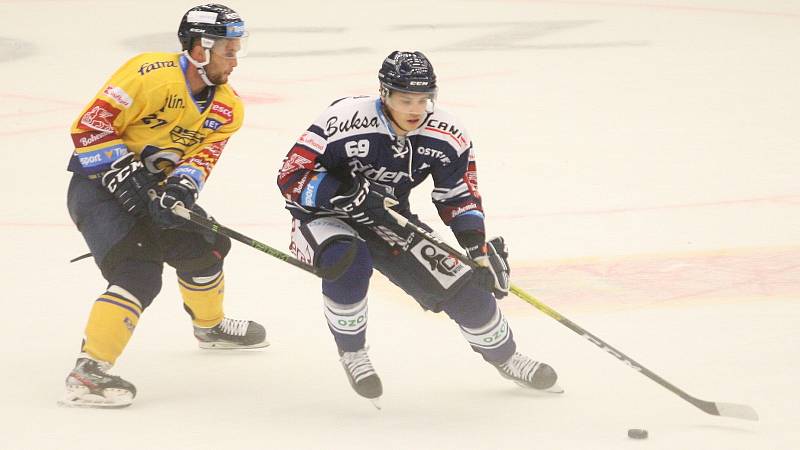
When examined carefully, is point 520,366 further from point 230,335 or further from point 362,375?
point 230,335

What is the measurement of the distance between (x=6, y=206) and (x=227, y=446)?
2.89m

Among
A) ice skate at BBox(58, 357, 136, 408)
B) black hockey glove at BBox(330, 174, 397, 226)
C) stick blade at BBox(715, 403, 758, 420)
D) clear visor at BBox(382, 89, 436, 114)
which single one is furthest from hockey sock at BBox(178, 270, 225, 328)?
stick blade at BBox(715, 403, 758, 420)

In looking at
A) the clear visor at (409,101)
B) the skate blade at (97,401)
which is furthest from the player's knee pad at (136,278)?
the clear visor at (409,101)

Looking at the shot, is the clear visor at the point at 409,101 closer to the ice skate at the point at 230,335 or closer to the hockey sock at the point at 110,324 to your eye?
the hockey sock at the point at 110,324

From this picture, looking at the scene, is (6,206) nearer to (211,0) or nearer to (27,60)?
(27,60)

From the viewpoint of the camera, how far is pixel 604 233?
17.8ft

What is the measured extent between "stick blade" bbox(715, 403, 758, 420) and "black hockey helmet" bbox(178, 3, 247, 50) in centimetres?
176

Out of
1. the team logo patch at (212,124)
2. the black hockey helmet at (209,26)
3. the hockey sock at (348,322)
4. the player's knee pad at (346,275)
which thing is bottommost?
the hockey sock at (348,322)

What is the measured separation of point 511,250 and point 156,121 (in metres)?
1.85

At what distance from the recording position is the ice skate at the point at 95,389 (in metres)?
3.57

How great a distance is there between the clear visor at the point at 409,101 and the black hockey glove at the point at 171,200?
666 mm

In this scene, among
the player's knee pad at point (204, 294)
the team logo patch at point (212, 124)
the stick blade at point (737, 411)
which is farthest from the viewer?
the player's knee pad at point (204, 294)

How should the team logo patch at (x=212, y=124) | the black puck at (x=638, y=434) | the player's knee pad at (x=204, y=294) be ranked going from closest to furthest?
1. the black puck at (x=638, y=434)
2. the team logo patch at (x=212, y=124)
3. the player's knee pad at (x=204, y=294)

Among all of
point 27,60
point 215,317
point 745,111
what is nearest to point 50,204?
point 215,317
